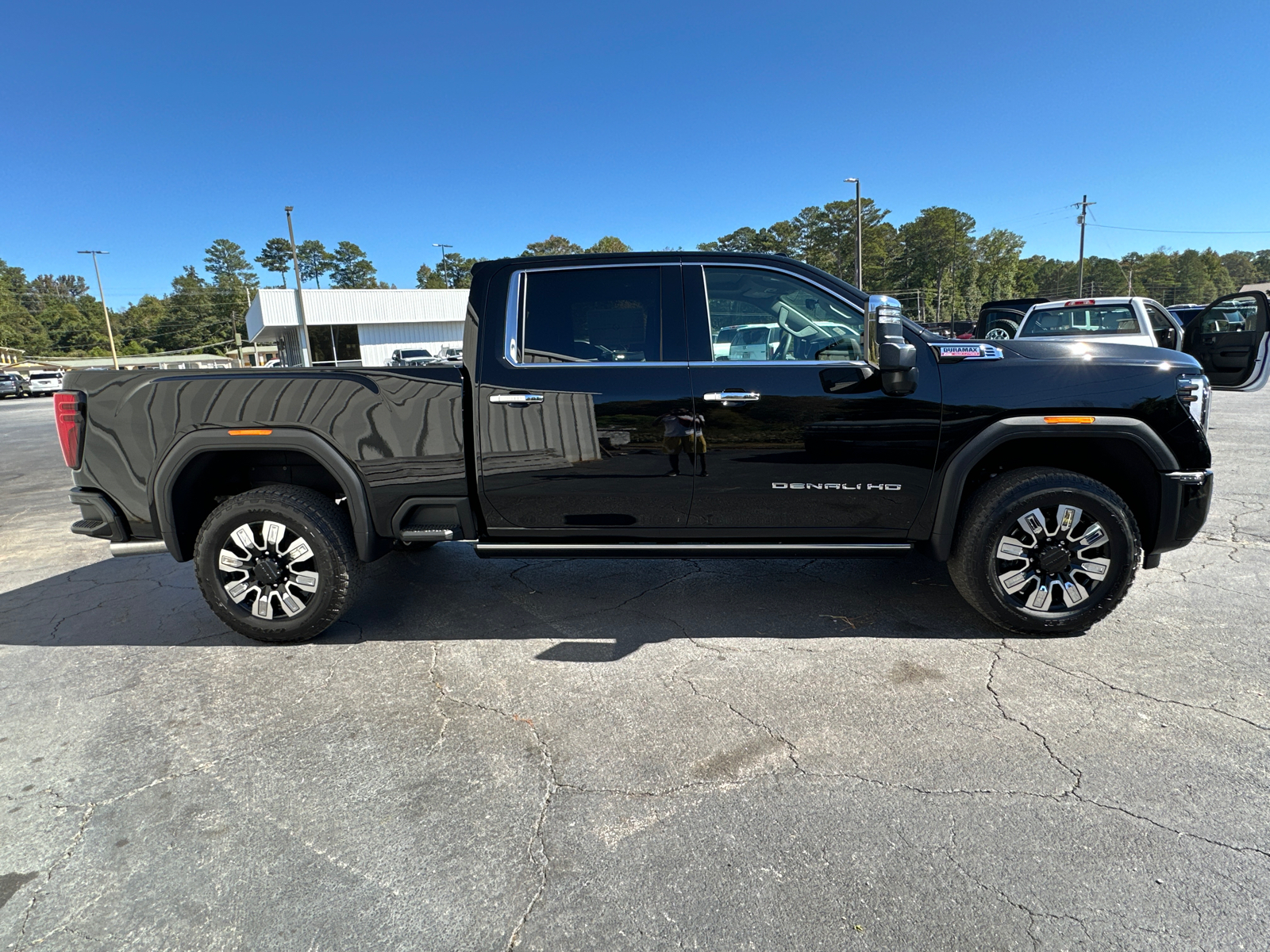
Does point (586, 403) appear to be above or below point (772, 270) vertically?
below

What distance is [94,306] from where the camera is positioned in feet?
416

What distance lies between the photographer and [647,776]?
8.49 feet

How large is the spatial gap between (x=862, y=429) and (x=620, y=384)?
122cm

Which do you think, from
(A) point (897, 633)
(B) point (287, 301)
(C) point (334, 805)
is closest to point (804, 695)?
Result: (A) point (897, 633)

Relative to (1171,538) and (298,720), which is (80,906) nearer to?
(298,720)

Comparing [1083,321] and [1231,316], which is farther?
[1083,321]

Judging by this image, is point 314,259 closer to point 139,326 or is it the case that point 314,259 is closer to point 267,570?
point 139,326

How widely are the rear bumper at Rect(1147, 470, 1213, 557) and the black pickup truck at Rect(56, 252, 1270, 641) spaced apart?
0.01 metres

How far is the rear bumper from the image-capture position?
136 inches

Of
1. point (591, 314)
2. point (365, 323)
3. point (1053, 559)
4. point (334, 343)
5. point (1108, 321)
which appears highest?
point (365, 323)

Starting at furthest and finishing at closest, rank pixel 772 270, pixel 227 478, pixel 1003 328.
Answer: pixel 1003 328
pixel 227 478
pixel 772 270

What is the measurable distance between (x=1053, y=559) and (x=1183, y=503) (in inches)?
26.8

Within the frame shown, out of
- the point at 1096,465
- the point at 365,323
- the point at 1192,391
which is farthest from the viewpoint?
the point at 365,323

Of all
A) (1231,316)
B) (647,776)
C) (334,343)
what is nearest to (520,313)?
(647,776)
